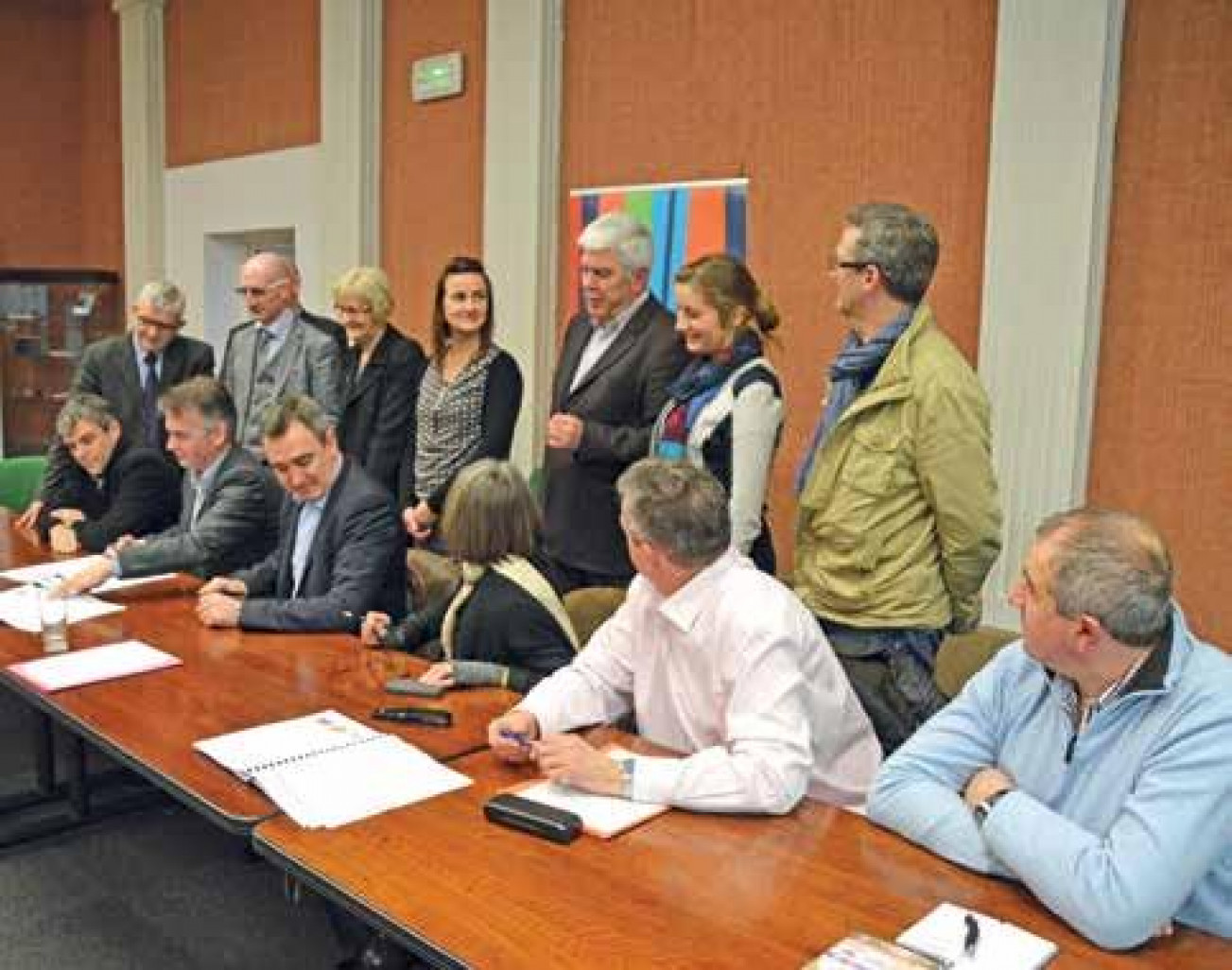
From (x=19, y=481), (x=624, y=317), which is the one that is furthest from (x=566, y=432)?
(x=19, y=481)

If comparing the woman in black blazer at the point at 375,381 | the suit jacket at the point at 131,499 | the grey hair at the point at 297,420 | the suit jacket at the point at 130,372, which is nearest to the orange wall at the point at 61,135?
the suit jacket at the point at 130,372

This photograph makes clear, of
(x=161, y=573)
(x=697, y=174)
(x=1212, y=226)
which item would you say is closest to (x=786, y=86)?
(x=697, y=174)

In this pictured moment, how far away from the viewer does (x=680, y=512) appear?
1.97 meters

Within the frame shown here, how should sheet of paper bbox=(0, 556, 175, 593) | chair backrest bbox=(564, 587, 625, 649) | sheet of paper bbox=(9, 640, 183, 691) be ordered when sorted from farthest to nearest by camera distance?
sheet of paper bbox=(0, 556, 175, 593)
chair backrest bbox=(564, 587, 625, 649)
sheet of paper bbox=(9, 640, 183, 691)

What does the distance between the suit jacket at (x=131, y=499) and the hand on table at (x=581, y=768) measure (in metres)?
2.48

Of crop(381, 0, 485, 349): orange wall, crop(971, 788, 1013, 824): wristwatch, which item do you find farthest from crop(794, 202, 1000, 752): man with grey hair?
crop(381, 0, 485, 349): orange wall

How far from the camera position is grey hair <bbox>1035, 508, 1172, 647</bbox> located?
1.46 m

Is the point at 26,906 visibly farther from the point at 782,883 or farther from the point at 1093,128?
the point at 1093,128

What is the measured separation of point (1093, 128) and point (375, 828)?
8.31 feet

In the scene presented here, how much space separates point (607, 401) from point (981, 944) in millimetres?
1895

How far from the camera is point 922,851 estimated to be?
5.35ft

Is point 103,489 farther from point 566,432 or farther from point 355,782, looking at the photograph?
point 355,782

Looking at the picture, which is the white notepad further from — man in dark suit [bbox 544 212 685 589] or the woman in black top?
the woman in black top

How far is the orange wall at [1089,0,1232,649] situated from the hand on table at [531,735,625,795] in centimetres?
194
